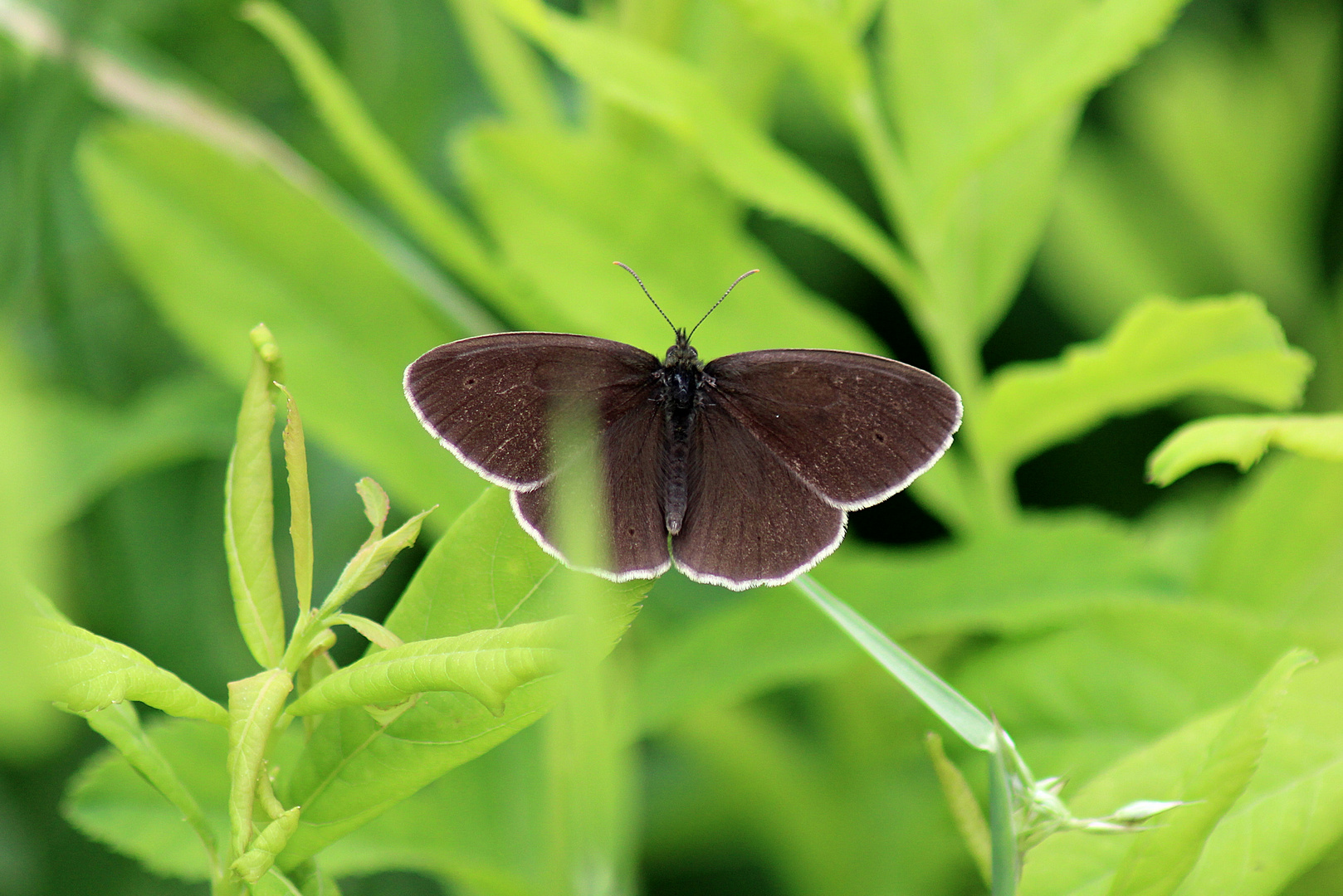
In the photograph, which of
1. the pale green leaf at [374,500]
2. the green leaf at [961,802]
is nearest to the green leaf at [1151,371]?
the green leaf at [961,802]

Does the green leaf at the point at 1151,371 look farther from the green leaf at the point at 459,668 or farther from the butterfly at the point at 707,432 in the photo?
the green leaf at the point at 459,668

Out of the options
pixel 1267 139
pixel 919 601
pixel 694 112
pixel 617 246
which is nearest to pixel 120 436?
pixel 617 246

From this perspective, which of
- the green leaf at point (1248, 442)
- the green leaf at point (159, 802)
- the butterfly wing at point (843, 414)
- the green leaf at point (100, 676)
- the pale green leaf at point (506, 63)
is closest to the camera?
the green leaf at point (100, 676)

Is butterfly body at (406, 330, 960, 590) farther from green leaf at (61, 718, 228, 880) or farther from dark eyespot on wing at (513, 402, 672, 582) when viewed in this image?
green leaf at (61, 718, 228, 880)

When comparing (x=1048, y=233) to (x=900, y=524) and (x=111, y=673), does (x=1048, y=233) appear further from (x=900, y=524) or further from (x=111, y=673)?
(x=111, y=673)

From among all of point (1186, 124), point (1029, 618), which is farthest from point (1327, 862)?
point (1186, 124)

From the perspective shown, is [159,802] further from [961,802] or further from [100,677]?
[961,802]
